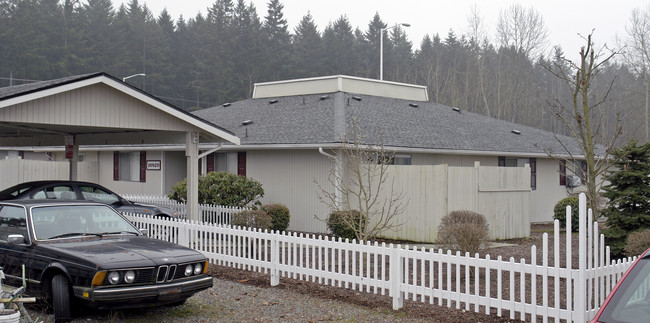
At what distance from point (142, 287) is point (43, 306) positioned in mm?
1773

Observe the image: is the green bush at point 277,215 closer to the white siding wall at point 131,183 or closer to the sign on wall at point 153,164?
the white siding wall at point 131,183

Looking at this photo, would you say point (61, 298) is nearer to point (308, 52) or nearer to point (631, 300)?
point (631, 300)

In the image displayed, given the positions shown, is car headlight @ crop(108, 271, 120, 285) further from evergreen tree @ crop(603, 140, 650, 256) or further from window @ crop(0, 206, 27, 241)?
evergreen tree @ crop(603, 140, 650, 256)

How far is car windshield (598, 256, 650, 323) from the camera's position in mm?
4004

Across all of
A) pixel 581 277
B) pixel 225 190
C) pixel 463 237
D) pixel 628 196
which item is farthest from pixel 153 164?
pixel 581 277

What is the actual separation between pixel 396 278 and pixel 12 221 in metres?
5.34

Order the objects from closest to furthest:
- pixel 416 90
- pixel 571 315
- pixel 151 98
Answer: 1. pixel 571 315
2. pixel 151 98
3. pixel 416 90

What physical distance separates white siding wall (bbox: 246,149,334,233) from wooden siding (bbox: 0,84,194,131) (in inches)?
223

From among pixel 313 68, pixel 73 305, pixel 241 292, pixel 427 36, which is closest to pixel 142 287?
pixel 73 305

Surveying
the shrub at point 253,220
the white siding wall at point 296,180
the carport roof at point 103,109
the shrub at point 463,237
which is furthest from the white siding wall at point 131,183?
the shrub at point 463,237

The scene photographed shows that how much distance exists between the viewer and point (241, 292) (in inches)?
379

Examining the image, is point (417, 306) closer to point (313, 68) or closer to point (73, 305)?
point (73, 305)

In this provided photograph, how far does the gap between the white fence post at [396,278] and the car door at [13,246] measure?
479cm

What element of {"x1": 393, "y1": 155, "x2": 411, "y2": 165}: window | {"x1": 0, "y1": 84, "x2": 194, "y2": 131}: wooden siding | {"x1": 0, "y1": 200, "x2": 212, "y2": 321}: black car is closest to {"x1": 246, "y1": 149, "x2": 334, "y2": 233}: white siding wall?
{"x1": 393, "y1": 155, "x2": 411, "y2": 165}: window
